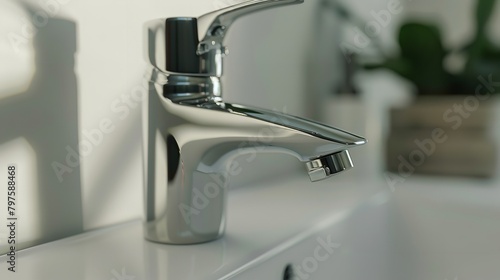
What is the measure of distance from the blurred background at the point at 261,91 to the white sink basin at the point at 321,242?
3 cm

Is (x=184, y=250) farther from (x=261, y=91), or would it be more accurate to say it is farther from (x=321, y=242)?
(x=261, y=91)

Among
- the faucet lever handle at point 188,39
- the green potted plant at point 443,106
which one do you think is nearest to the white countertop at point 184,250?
the faucet lever handle at point 188,39

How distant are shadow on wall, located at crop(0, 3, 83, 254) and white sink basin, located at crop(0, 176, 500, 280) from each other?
2 cm

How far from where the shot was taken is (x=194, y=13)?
0.58 metres

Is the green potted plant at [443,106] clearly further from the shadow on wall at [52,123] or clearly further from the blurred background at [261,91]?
the shadow on wall at [52,123]

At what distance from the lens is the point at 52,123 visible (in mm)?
413

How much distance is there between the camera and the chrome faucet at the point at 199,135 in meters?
0.38

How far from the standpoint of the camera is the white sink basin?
0.37 m

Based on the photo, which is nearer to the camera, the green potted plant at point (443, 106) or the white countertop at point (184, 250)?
the white countertop at point (184, 250)

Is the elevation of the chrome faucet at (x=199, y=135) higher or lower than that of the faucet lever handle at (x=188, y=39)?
lower

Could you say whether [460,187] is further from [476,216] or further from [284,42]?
[284,42]

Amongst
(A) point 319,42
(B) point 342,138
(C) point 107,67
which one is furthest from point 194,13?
(A) point 319,42

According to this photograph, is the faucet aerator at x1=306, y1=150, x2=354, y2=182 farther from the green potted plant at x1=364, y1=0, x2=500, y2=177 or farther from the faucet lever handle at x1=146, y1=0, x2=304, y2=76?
the green potted plant at x1=364, y1=0, x2=500, y2=177

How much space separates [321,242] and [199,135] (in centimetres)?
19
